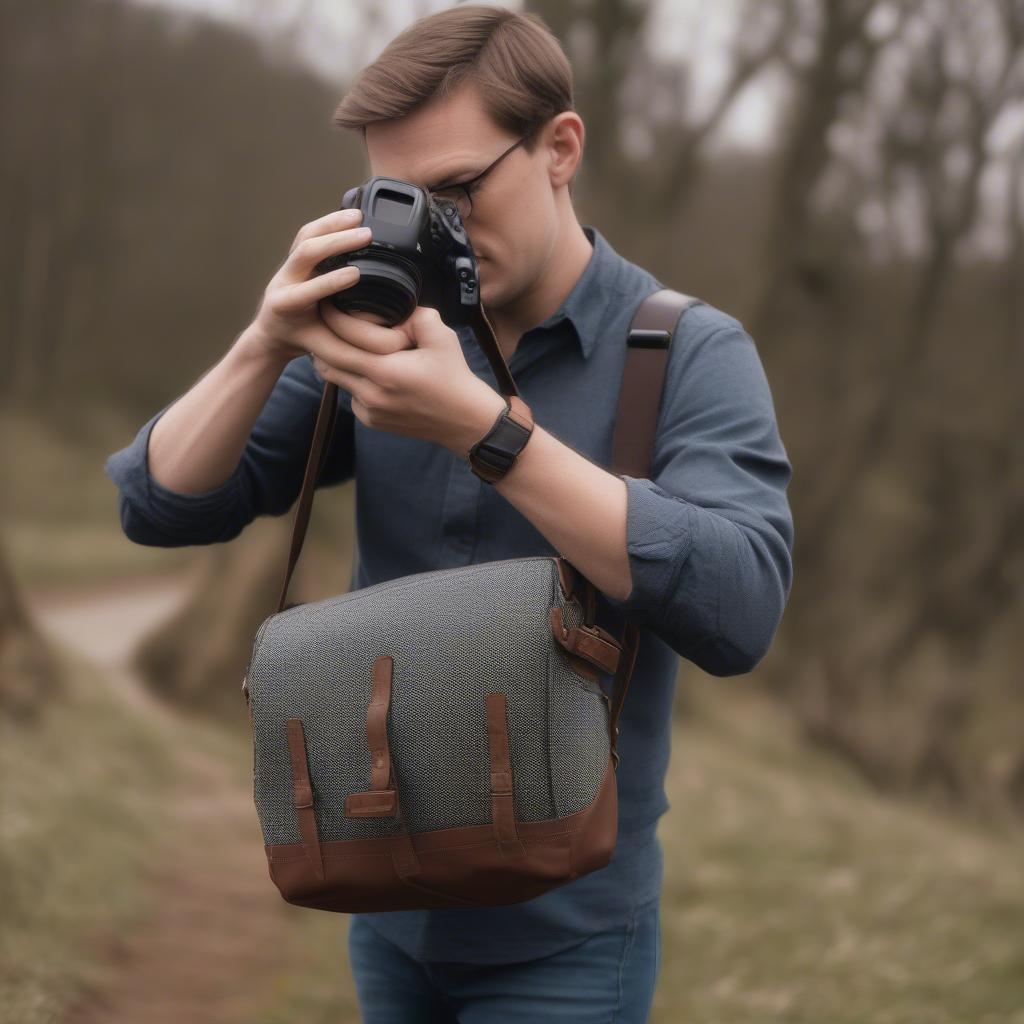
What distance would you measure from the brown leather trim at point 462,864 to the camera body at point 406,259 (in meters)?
0.60

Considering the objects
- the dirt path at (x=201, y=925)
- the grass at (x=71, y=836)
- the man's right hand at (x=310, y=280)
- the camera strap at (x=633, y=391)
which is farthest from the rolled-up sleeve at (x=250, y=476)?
the dirt path at (x=201, y=925)

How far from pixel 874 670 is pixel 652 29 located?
706cm

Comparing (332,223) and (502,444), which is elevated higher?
(332,223)

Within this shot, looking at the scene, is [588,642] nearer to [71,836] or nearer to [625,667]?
[625,667]

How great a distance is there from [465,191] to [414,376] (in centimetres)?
→ 40

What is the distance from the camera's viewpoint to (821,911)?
4.91 metres

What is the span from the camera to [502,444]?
1.50 m

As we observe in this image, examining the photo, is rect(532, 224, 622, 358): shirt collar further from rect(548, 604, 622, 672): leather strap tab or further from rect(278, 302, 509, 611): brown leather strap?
rect(548, 604, 622, 672): leather strap tab

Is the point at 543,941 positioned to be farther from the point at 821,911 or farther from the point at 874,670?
the point at 874,670

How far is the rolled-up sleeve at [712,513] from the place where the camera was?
1.49m

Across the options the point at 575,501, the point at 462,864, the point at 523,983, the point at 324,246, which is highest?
the point at 324,246

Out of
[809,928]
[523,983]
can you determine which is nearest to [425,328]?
[523,983]

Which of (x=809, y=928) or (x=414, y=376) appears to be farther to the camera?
(x=809, y=928)

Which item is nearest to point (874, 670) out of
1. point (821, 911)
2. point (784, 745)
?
point (784, 745)
